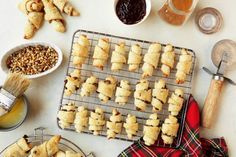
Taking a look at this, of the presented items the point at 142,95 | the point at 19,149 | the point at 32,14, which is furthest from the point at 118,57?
the point at 19,149

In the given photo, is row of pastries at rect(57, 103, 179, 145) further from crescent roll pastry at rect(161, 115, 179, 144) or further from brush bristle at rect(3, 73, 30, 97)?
brush bristle at rect(3, 73, 30, 97)

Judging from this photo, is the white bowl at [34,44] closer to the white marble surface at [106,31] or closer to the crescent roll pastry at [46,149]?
the white marble surface at [106,31]

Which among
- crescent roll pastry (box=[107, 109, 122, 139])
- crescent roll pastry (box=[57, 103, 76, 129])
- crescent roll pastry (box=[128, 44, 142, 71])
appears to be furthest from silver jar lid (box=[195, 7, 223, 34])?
crescent roll pastry (box=[57, 103, 76, 129])

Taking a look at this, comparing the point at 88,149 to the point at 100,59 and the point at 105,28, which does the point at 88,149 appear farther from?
the point at 105,28

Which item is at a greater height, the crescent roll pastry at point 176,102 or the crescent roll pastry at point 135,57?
the crescent roll pastry at point 135,57

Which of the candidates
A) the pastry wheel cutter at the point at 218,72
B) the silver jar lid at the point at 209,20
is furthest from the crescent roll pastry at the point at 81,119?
the silver jar lid at the point at 209,20

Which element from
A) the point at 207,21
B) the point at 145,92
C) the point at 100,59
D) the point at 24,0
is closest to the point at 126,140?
the point at 145,92
